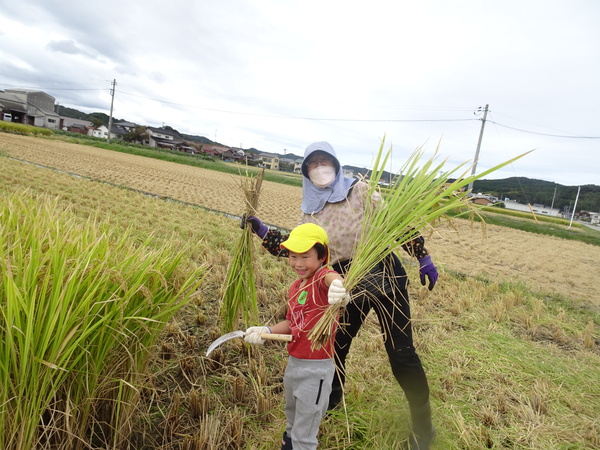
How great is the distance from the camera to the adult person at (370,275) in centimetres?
200

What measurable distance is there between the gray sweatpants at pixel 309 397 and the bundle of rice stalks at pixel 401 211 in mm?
185

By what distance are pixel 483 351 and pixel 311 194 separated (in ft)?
8.11

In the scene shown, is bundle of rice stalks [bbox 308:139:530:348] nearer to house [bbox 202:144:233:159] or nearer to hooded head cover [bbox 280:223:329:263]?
hooded head cover [bbox 280:223:329:263]

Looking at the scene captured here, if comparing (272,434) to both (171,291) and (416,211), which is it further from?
(416,211)

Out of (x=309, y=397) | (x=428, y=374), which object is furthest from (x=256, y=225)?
(x=428, y=374)

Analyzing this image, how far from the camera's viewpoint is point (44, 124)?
184ft

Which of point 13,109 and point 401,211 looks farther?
point 13,109

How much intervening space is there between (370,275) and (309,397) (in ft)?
2.17

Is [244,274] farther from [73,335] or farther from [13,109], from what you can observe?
[13,109]

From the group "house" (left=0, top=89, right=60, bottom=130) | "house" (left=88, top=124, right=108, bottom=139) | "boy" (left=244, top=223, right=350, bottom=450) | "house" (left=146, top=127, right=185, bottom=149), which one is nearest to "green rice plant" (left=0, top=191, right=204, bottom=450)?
"boy" (left=244, top=223, right=350, bottom=450)

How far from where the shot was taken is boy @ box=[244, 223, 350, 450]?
1.65 meters

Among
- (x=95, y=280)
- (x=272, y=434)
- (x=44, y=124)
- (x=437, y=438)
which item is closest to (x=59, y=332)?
(x=95, y=280)

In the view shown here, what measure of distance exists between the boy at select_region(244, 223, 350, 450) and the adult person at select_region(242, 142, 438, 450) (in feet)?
0.89

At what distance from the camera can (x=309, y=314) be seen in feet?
5.65
